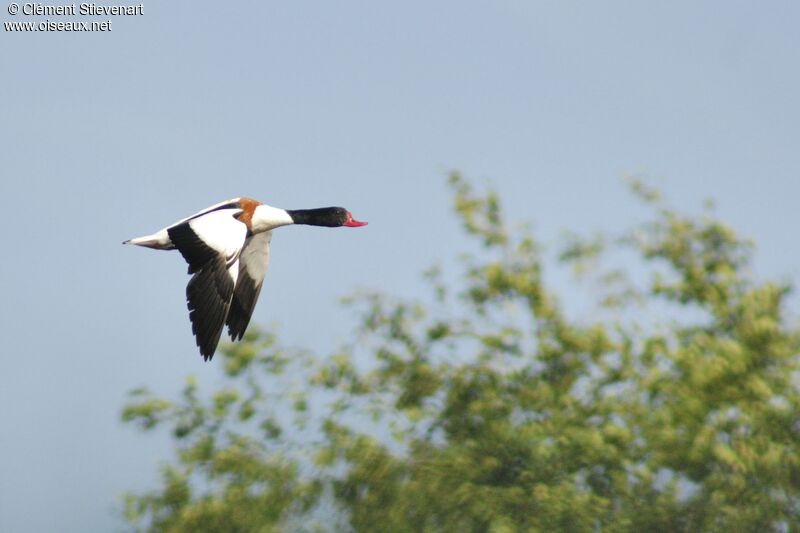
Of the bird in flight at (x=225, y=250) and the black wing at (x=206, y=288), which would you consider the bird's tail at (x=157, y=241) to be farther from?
the black wing at (x=206, y=288)

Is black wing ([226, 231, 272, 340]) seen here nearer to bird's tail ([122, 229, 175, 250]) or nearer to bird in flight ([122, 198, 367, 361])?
bird in flight ([122, 198, 367, 361])

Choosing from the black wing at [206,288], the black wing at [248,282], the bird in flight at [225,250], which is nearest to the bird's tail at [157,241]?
the bird in flight at [225,250]

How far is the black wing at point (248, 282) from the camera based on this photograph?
526 inches

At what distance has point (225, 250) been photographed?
11719 millimetres

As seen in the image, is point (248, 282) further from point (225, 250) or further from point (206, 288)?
point (206, 288)

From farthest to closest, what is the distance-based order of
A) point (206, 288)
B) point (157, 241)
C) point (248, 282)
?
point (248, 282) → point (157, 241) → point (206, 288)

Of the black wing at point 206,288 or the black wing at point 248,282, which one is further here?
the black wing at point 248,282

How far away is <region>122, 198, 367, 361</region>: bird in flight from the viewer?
37.3 feet

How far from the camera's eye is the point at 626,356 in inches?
664

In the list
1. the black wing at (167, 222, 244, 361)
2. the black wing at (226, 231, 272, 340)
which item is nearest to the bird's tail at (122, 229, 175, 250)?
the black wing at (167, 222, 244, 361)

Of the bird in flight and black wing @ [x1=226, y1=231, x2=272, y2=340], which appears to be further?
black wing @ [x1=226, y1=231, x2=272, y2=340]

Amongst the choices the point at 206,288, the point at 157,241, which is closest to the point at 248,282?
the point at 157,241

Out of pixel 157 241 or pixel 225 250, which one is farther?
pixel 157 241

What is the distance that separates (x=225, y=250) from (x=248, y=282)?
177cm
